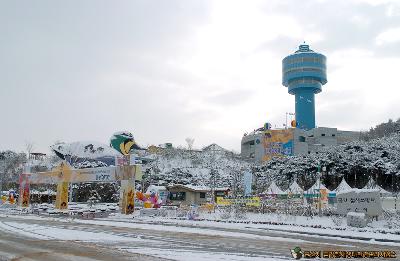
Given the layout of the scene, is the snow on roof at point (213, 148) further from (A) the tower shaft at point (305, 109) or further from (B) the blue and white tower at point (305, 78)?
(B) the blue and white tower at point (305, 78)

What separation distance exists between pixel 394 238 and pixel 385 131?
97144mm

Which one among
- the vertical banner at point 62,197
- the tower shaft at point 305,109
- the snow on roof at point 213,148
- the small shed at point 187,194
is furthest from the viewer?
the snow on roof at point 213,148

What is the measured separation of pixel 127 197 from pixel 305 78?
8124cm

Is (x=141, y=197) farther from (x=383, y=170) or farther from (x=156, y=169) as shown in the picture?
(x=156, y=169)

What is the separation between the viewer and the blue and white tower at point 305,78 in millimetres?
110000

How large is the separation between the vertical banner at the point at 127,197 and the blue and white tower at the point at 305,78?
7594 cm

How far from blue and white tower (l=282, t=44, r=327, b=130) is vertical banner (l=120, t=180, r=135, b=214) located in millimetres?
75940

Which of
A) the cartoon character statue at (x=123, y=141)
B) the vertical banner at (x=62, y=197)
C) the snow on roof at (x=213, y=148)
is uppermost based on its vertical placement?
the snow on roof at (x=213, y=148)

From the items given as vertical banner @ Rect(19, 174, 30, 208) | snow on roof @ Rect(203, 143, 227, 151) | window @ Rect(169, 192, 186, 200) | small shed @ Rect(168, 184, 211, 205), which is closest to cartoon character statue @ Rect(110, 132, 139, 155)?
small shed @ Rect(168, 184, 211, 205)

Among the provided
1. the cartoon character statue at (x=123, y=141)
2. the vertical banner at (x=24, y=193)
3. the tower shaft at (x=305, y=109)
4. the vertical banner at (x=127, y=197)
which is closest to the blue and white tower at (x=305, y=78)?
the tower shaft at (x=305, y=109)

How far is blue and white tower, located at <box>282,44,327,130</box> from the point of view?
11000 cm

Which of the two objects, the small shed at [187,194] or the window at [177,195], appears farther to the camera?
the window at [177,195]

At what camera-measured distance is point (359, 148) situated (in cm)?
7006

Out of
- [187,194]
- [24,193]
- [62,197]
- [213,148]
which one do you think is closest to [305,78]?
[213,148]
